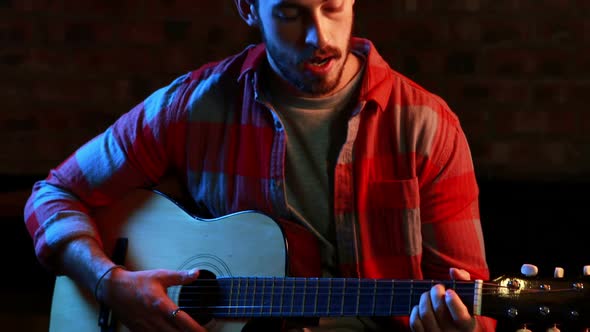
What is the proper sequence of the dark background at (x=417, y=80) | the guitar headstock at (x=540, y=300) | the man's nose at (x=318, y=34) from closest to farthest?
the guitar headstock at (x=540, y=300) → the man's nose at (x=318, y=34) → the dark background at (x=417, y=80)

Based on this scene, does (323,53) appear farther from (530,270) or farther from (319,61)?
(530,270)

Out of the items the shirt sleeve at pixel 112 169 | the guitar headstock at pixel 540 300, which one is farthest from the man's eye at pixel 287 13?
the guitar headstock at pixel 540 300

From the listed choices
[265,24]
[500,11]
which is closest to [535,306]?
[265,24]

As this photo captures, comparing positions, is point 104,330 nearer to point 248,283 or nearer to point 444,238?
point 248,283

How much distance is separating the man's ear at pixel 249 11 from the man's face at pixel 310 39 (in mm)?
58

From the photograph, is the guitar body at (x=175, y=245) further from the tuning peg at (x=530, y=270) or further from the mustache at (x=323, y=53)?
the tuning peg at (x=530, y=270)

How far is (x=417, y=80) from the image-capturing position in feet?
7.23

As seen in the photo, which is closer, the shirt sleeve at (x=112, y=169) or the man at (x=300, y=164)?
the man at (x=300, y=164)

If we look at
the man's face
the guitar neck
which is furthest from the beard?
the guitar neck

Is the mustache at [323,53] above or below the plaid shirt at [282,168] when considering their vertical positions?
above

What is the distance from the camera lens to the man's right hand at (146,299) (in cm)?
158

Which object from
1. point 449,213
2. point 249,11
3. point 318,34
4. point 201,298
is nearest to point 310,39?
point 318,34

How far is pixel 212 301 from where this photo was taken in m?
1.58

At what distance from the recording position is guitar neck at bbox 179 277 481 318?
56.9 inches
